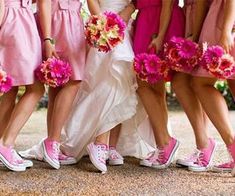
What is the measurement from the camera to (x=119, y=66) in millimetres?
2748

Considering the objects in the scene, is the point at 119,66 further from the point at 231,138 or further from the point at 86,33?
the point at 231,138

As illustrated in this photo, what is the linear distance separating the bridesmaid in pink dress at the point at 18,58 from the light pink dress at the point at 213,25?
2.95ft

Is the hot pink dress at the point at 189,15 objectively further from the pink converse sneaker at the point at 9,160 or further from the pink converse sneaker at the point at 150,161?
the pink converse sneaker at the point at 9,160

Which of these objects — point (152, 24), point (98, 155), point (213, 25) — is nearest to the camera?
point (213, 25)

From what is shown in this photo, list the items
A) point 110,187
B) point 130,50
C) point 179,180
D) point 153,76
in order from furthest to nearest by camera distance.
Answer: point 130,50 < point 153,76 < point 179,180 < point 110,187

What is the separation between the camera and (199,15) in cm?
260

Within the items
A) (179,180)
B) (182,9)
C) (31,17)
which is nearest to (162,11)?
(182,9)

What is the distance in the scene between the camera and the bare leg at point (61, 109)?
2.74 meters

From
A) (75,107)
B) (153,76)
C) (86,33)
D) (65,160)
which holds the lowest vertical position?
(65,160)

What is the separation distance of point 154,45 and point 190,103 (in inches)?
15.1

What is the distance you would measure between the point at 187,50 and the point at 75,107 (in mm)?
794

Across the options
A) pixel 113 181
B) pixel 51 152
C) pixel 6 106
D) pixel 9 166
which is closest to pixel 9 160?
pixel 9 166

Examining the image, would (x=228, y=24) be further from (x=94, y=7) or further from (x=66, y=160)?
(x=66, y=160)

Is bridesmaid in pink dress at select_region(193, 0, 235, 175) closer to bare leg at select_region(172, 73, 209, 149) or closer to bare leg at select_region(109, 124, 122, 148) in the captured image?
bare leg at select_region(172, 73, 209, 149)
